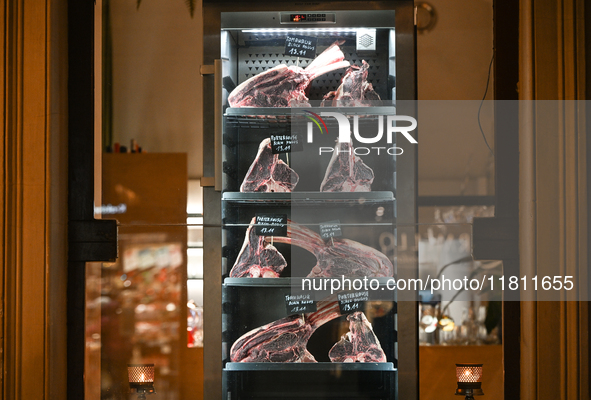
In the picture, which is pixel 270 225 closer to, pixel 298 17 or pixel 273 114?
pixel 273 114

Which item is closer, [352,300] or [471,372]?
[471,372]

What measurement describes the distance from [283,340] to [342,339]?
0.27 m

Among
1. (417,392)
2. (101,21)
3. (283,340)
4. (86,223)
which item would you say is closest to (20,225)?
(86,223)

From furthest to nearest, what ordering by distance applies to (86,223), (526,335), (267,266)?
(267,266) → (86,223) → (526,335)

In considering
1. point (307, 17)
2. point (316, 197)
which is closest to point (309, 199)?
point (316, 197)

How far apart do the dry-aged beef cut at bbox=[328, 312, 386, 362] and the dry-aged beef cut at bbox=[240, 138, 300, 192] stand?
668 mm

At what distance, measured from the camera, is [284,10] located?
1912mm

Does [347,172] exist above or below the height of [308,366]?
above

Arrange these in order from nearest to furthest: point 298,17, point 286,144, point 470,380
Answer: point 470,380 < point 298,17 < point 286,144

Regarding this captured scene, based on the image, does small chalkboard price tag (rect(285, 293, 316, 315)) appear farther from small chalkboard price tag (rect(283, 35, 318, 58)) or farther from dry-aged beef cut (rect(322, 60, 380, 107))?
small chalkboard price tag (rect(283, 35, 318, 58))

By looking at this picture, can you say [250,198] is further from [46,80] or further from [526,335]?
[526,335]

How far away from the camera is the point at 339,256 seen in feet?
6.59

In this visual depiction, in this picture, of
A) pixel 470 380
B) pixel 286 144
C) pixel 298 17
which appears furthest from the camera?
pixel 286 144

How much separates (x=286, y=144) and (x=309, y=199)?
29 centimetres
